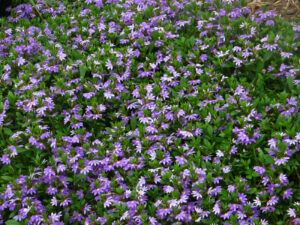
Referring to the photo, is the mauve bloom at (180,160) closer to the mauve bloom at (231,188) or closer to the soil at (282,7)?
the mauve bloom at (231,188)

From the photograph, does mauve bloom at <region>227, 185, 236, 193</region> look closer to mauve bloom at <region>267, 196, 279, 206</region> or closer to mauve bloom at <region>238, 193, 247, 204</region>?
mauve bloom at <region>238, 193, 247, 204</region>

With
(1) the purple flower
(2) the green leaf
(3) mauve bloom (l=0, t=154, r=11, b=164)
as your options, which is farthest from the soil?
(2) the green leaf

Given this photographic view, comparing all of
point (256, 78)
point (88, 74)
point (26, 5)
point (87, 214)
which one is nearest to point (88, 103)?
point (88, 74)

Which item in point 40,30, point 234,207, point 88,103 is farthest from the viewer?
point 40,30

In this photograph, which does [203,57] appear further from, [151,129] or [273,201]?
[273,201]

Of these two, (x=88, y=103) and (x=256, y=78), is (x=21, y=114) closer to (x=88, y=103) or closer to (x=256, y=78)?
(x=88, y=103)

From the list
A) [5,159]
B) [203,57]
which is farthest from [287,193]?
[5,159]

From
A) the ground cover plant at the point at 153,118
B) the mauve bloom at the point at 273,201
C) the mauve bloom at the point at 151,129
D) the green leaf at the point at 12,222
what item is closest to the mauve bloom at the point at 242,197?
the ground cover plant at the point at 153,118
